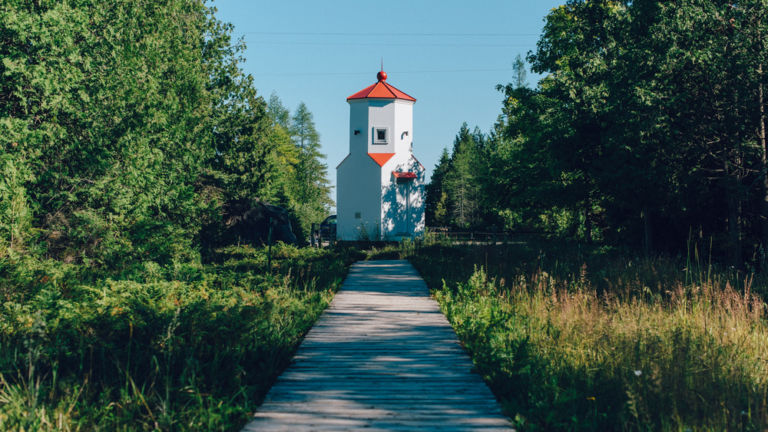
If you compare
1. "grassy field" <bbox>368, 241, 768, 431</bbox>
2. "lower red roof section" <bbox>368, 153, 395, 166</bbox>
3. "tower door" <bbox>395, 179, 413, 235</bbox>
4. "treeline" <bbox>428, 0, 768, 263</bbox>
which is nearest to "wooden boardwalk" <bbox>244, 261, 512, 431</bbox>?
"grassy field" <bbox>368, 241, 768, 431</bbox>

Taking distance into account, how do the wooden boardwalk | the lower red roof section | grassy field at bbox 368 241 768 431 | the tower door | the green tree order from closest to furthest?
1. the wooden boardwalk
2. grassy field at bbox 368 241 768 431
3. the lower red roof section
4. the tower door
5. the green tree

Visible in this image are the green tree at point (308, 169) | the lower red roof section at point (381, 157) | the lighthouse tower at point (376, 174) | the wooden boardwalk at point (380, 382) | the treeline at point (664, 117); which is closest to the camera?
the wooden boardwalk at point (380, 382)

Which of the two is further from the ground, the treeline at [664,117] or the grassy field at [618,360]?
the treeline at [664,117]

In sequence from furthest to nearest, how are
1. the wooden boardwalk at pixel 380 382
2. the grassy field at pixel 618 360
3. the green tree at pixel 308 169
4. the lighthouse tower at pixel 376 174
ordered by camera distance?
the green tree at pixel 308 169 → the lighthouse tower at pixel 376 174 → the grassy field at pixel 618 360 → the wooden boardwalk at pixel 380 382

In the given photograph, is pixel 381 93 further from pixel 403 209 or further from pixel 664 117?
pixel 664 117

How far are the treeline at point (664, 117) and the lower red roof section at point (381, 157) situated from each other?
32.3 ft

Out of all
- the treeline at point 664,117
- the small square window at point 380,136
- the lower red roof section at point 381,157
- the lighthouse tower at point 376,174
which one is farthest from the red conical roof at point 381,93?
the treeline at point 664,117

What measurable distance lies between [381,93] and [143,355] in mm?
25947

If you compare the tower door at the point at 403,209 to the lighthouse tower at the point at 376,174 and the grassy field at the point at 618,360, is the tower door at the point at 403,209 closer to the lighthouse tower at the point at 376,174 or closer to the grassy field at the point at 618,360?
the lighthouse tower at the point at 376,174

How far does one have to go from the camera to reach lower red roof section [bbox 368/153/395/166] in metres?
29.0

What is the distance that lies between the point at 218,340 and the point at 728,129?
12704 millimetres

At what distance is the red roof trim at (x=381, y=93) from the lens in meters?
29.5

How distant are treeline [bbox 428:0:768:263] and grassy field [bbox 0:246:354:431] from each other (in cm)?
964

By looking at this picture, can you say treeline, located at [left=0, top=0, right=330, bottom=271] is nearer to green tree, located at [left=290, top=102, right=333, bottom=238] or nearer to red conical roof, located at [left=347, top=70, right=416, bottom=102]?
red conical roof, located at [left=347, top=70, right=416, bottom=102]
